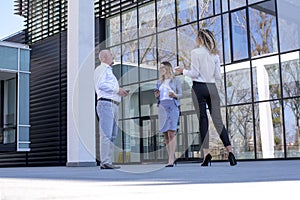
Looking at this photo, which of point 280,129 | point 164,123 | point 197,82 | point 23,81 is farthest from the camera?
point 23,81

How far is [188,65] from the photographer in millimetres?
13195

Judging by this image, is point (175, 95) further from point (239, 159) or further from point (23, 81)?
point (23, 81)

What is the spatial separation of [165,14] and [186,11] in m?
0.91

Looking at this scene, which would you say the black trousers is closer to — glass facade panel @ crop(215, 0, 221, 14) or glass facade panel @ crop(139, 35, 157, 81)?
glass facade panel @ crop(139, 35, 157, 81)

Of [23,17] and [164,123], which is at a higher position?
[23,17]

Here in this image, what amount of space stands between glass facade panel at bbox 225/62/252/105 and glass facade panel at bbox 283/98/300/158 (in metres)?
1.16

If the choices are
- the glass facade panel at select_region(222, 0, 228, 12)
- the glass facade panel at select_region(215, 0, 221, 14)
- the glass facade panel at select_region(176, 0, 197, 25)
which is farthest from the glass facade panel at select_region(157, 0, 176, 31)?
the glass facade panel at select_region(222, 0, 228, 12)

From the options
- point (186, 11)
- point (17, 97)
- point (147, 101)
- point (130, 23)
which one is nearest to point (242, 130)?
Result: point (147, 101)

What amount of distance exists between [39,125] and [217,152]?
A: 781cm

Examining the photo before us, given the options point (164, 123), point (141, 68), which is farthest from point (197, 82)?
point (141, 68)

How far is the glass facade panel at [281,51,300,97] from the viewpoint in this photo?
12.0 meters

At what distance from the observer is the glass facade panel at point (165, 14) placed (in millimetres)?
14820

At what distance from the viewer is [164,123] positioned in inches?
239

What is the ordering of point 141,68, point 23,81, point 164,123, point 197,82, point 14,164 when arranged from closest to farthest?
point 197,82
point 164,123
point 141,68
point 23,81
point 14,164
